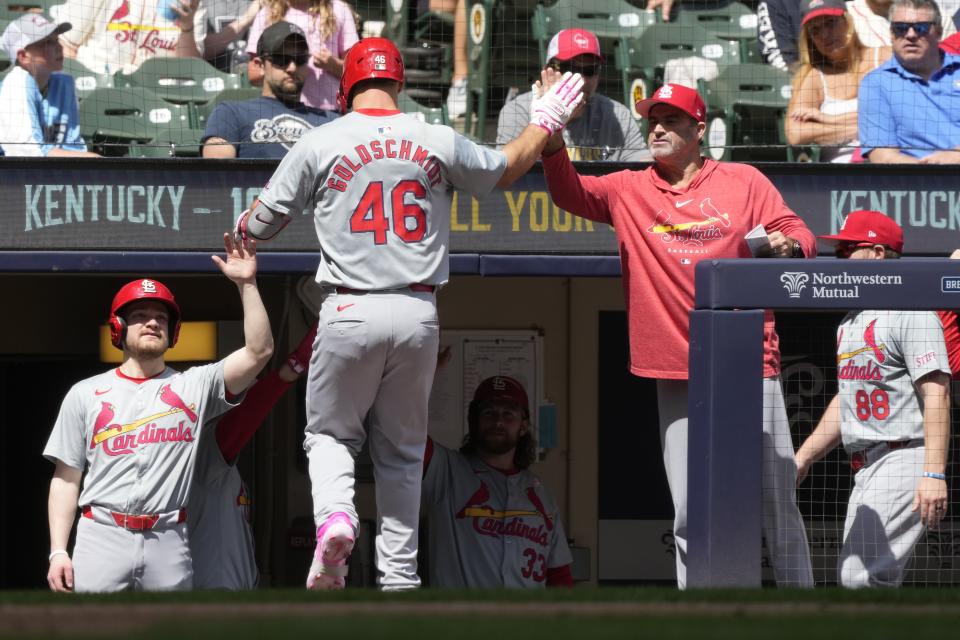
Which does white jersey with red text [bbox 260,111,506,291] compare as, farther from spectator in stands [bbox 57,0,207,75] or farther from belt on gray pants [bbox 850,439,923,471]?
spectator in stands [bbox 57,0,207,75]

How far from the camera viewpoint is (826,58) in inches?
296

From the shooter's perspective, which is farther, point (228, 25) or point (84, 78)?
point (228, 25)

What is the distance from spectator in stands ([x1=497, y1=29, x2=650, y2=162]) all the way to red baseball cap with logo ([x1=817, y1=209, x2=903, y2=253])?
4.35 feet

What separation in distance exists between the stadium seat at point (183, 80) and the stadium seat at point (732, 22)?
2800 millimetres

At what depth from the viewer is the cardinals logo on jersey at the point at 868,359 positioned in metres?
5.00

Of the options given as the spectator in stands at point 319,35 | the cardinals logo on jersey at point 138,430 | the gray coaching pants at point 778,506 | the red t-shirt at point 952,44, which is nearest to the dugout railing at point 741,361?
the gray coaching pants at point 778,506

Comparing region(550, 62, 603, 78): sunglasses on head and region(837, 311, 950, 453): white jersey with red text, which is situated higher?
region(550, 62, 603, 78): sunglasses on head

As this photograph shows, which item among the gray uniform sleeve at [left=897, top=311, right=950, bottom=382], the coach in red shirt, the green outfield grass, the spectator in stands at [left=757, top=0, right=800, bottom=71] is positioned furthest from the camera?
the spectator in stands at [left=757, top=0, right=800, bottom=71]

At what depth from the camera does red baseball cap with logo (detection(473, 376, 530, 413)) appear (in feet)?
19.6

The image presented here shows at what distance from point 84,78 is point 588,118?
2.59 m

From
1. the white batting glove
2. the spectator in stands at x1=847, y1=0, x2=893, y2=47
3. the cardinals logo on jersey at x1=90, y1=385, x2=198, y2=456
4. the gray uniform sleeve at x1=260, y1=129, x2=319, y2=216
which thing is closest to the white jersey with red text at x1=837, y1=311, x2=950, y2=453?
the white batting glove

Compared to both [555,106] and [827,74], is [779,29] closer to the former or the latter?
[827,74]

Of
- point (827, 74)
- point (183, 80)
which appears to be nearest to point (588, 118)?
point (827, 74)

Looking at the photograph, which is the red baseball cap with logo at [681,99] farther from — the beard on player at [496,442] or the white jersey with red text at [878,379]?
the beard on player at [496,442]
